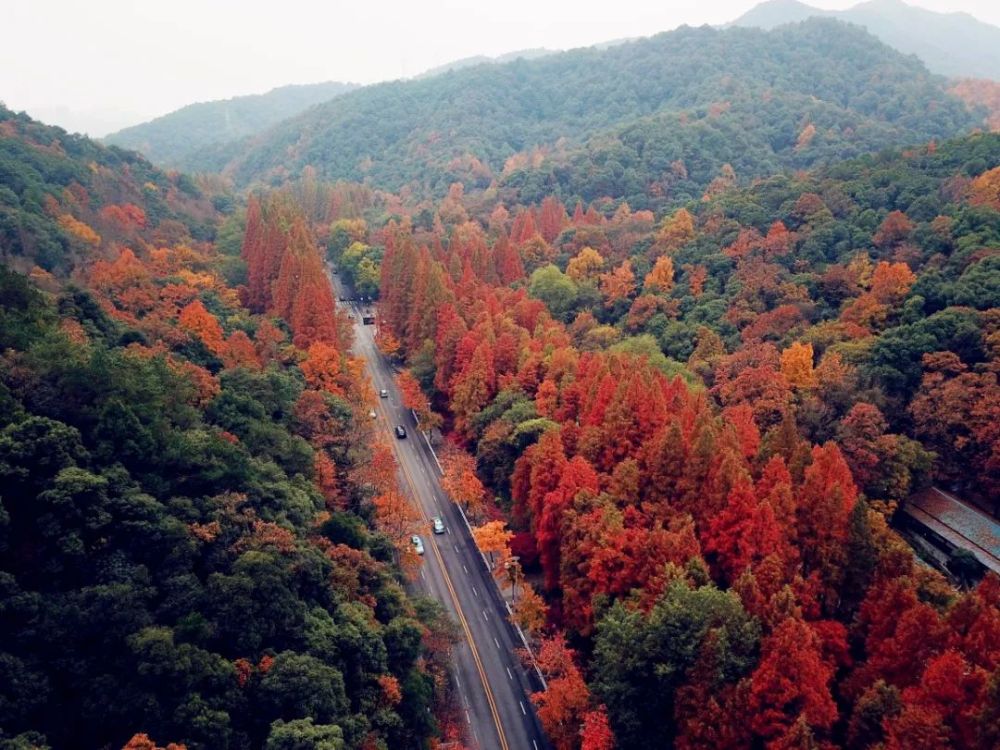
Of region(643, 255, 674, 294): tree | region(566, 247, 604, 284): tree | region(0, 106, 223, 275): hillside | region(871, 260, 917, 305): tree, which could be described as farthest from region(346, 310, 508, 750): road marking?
region(871, 260, 917, 305): tree

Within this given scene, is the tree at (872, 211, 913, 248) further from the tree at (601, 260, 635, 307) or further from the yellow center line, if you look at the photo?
the yellow center line

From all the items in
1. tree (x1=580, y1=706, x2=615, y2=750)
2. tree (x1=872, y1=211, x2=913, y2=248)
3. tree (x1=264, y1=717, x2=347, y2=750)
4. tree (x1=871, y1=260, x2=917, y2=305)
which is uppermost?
tree (x1=872, y1=211, x2=913, y2=248)

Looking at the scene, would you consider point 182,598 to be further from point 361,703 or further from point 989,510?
point 989,510

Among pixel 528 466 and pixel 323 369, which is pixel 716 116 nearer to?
pixel 323 369

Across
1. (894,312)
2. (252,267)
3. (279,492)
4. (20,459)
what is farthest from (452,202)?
(20,459)

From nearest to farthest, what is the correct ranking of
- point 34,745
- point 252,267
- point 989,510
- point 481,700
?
1. point 34,745
2. point 481,700
3. point 989,510
4. point 252,267

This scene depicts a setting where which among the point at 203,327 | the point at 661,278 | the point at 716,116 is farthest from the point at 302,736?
the point at 716,116
